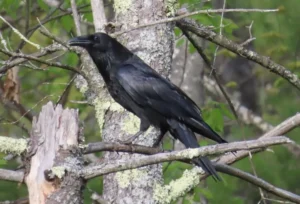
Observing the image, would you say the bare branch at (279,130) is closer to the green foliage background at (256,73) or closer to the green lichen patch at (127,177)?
the green lichen patch at (127,177)

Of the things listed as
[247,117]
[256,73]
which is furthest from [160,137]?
[256,73]

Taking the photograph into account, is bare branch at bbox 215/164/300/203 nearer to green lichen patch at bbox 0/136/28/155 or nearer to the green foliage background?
green lichen patch at bbox 0/136/28/155

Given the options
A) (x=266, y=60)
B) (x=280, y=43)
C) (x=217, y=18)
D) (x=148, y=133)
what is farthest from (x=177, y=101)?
(x=280, y=43)

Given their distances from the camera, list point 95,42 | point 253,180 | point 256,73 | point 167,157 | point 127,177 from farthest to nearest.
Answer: point 256,73
point 95,42
point 127,177
point 253,180
point 167,157

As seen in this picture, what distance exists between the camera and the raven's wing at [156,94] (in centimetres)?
483

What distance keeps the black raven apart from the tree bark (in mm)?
1241

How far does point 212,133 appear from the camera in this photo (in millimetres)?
4465

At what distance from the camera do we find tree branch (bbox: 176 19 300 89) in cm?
471

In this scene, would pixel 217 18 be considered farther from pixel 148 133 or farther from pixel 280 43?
pixel 280 43

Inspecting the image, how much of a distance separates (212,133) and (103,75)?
89 cm

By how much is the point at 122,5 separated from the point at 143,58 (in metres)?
0.33

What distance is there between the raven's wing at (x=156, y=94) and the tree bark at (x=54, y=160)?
4.39 ft

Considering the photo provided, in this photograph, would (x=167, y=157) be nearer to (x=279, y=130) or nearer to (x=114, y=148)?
(x=114, y=148)

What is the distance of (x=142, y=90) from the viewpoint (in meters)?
5.02
